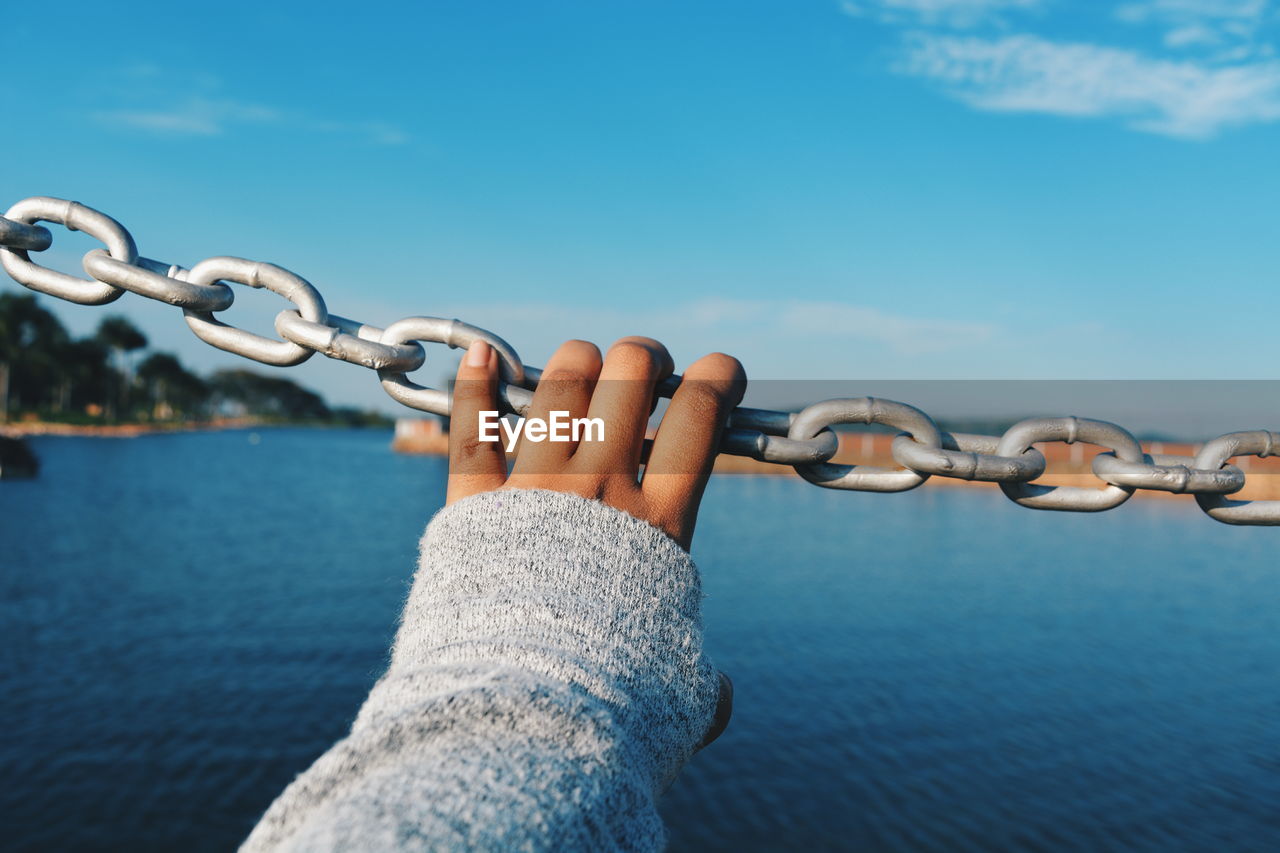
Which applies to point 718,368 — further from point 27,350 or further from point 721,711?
point 27,350

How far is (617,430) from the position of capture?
128 centimetres

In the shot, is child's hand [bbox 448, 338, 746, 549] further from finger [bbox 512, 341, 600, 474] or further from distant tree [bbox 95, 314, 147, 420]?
distant tree [bbox 95, 314, 147, 420]

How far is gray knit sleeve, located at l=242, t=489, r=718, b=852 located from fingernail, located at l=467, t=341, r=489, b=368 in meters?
0.23

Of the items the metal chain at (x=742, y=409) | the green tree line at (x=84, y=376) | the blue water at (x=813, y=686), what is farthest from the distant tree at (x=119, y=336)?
the metal chain at (x=742, y=409)

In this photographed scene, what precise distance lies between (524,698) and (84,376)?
320 ft

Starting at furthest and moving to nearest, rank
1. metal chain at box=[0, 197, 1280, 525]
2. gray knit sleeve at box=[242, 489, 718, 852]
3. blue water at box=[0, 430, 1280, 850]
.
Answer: blue water at box=[0, 430, 1280, 850] < metal chain at box=[0, 197, 1280, 525] < gray knit sleeve at box=[242, 489, 718, 852]

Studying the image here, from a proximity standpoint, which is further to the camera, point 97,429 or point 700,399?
point 97,429

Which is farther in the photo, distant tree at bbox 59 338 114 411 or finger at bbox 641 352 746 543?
distant tree at bbox 59 338 114 411

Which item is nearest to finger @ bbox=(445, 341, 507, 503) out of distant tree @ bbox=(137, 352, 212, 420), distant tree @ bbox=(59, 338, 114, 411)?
distant tree @ bbox=(59, 338, 114, 411)

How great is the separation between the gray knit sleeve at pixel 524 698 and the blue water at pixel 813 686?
8.67 meters

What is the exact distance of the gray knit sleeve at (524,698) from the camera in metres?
0.69

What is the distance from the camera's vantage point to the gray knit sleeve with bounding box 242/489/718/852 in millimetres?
690

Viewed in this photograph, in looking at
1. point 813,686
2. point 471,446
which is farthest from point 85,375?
point 471,446

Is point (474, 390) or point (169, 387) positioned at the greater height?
point (169, 387)
